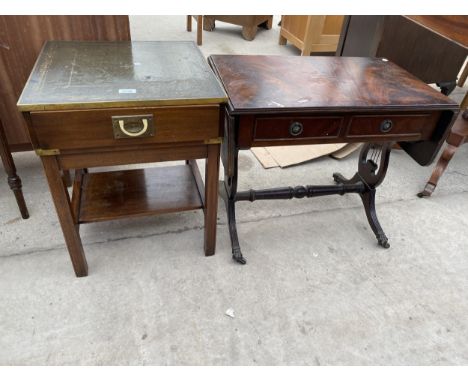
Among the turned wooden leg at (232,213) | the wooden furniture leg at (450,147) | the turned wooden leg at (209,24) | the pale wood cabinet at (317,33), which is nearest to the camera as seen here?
the turned wooden leg at (232,213)

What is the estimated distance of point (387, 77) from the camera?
61.0 inches

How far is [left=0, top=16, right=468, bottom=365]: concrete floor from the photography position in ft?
4.49

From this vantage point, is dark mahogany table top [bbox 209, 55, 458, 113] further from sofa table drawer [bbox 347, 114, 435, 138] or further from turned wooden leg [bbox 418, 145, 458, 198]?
turned wooden leg [bbox 418, 145, 458, 198]

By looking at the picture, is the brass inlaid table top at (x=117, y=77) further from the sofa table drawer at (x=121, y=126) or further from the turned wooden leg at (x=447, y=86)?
the turned wooden leg at (x=447, y=86)

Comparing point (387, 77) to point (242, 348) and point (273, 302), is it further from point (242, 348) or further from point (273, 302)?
point (242, 348)

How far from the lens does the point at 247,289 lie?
62.8 inches

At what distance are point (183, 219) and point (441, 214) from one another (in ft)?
4.92

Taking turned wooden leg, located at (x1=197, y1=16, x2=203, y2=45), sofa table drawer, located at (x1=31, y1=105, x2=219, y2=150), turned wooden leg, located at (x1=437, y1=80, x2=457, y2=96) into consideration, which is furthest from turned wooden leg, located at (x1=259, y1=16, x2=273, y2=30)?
sofa table drawer, located at (x1=31, y1=105, x2=219, y2=150)

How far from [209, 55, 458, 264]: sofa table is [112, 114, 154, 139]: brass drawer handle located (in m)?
0.28

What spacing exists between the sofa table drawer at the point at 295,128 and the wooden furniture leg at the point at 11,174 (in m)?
1.14

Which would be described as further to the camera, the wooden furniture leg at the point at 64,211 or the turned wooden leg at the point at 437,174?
the turned wooden leg at the point at 437,174

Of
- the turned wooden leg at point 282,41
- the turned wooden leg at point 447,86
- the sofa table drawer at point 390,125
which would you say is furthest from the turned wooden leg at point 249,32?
the sofa table drawer at point 390,125

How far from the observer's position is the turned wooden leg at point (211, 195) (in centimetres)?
133

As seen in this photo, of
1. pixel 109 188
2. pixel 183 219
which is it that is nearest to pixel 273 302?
pixel 183 219
